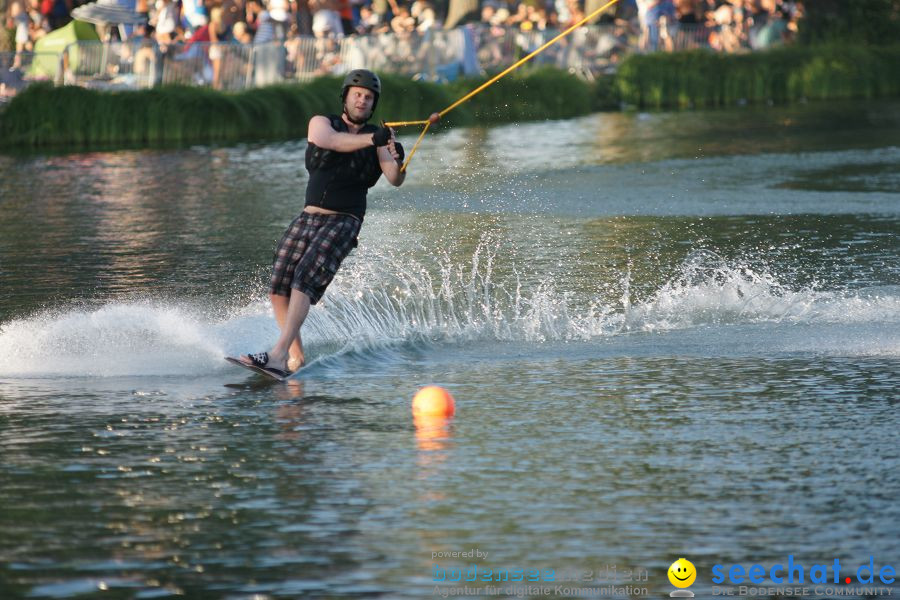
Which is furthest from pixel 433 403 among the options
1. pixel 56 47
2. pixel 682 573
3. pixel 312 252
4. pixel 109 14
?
pixel 109 14

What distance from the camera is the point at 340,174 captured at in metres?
9.31

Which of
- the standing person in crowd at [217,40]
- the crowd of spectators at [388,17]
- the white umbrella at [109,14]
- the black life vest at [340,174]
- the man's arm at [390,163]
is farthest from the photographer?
the crowd of spectators at [388,17]

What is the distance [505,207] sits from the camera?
17.8 metres

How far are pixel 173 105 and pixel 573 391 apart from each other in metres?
17.7

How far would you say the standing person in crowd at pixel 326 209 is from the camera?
9180 mm

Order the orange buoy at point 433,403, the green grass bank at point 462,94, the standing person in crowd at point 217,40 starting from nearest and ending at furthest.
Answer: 1. the orange buoy at point 433,403
2. the green grass bank at point 462,94
3. the standing person in crowd at point 217,40

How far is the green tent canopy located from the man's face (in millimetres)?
17657

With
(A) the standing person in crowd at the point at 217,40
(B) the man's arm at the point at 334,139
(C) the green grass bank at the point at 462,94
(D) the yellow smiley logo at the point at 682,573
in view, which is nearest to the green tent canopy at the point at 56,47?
(C) the green grass bank at the point at 462,94

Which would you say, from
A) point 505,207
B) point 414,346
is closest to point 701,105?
point 505,207

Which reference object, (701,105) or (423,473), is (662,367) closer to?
(423,473)

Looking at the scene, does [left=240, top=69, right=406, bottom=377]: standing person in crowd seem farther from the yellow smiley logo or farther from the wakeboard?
the yellow smiley logo

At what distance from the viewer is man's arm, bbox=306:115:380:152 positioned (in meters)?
9.04

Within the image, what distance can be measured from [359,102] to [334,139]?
0.26 m

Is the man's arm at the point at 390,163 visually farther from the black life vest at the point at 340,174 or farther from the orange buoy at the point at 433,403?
the orange buoy at the point at 433,403
